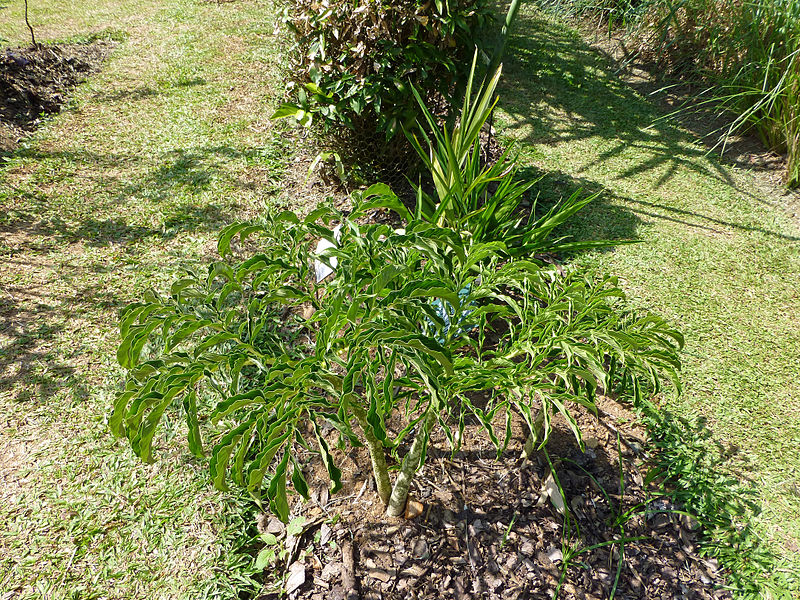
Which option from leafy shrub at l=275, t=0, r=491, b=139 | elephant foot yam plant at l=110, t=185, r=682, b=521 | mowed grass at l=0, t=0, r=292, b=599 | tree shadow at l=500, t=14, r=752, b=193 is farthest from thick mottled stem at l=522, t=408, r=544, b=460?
tree shadow at l=500, t=14, r=752, b=193

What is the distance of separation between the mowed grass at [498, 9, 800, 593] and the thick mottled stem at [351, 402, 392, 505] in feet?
4.26

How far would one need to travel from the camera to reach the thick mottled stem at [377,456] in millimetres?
1400

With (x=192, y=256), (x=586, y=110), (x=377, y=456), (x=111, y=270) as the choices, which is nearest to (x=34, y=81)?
(x=111, y=270)

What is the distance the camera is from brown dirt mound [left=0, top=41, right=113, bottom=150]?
3828 millimetres

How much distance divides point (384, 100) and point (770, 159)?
299 cm

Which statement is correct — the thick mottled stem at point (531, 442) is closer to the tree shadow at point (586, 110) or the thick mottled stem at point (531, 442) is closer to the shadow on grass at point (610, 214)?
the shadow on grass at point (610, 214)

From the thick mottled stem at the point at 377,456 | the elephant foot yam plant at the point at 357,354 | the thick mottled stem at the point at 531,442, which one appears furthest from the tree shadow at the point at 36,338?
Result: the thick mottled stem at the point at 531,442

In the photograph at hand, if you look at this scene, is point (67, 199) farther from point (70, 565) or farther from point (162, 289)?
point (70, 565)

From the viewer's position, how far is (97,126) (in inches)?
156

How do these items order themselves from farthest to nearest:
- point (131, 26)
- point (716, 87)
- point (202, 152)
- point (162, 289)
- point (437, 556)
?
point (131, 26) < point (716, 87) < point (202, 152) < point (162, 289) < point (437, 556)

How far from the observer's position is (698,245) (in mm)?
3158

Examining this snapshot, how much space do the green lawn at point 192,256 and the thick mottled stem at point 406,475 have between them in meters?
0.51

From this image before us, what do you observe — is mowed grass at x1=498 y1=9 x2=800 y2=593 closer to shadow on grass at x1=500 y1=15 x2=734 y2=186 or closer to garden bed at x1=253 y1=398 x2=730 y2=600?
shadow on grass at x1=500 y1=15 x2=734 y2=186

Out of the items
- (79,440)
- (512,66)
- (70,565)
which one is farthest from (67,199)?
(512,66)
